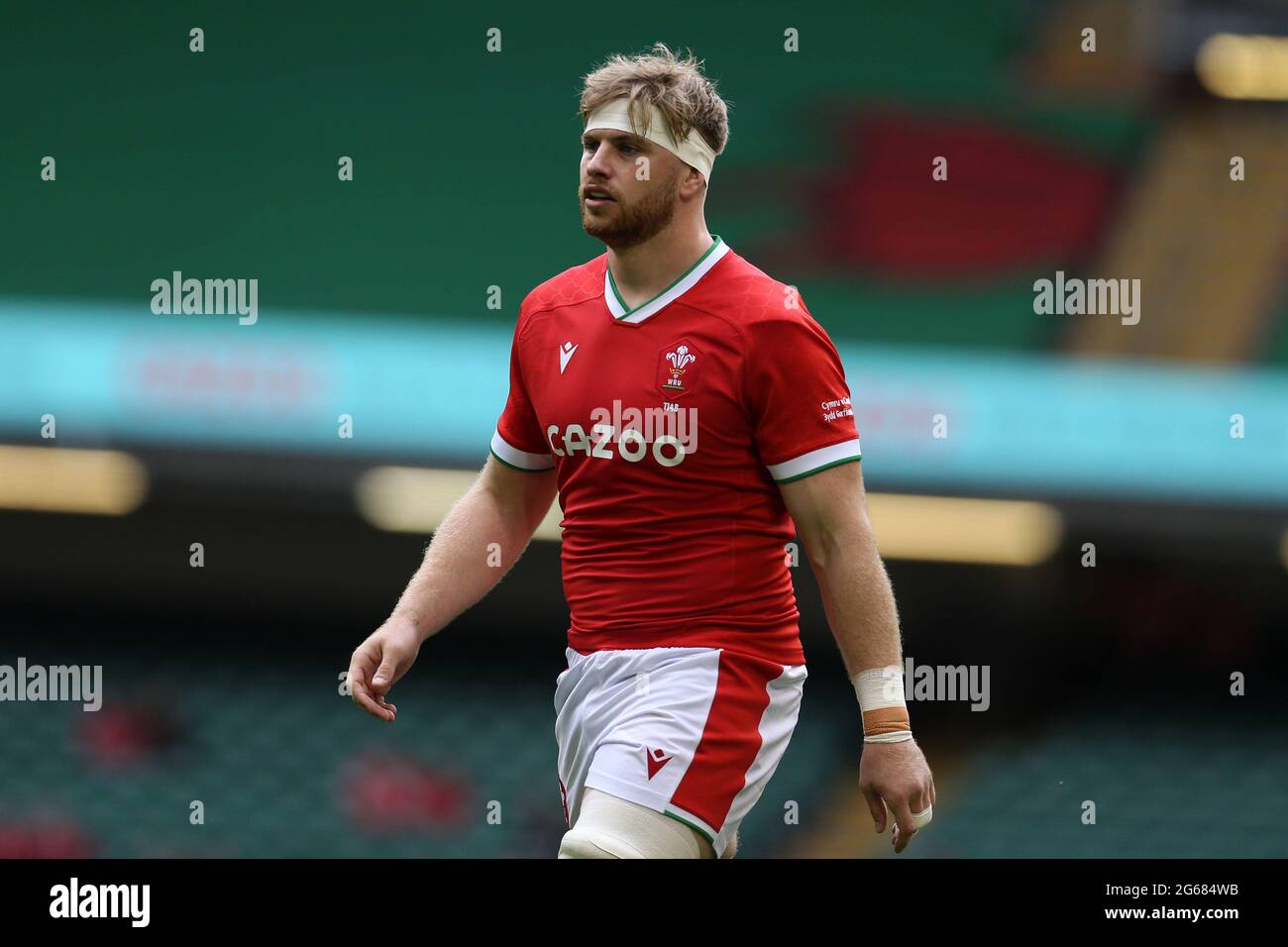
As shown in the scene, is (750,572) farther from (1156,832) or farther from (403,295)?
(1156,832)

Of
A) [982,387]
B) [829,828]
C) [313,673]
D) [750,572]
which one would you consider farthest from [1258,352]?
[750,572]

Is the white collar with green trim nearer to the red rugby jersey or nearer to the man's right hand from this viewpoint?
the red rugby jersey

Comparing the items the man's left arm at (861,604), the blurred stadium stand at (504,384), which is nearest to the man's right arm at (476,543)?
the man's left arm at (861,604)

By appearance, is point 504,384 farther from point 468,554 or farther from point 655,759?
point 655,759

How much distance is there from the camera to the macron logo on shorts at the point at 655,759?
10.9 feet

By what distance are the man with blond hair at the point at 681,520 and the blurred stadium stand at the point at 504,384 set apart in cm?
474

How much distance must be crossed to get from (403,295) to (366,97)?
1.00 m

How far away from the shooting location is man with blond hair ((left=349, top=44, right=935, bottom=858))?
336 centimetres

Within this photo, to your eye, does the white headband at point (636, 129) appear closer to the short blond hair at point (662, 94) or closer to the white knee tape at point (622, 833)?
the short blond hair at point (662, 94)

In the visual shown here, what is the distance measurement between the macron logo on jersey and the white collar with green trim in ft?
0.35

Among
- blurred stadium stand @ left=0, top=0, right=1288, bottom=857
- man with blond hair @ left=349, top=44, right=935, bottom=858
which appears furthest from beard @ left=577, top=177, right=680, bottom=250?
blurred stadium stand @ left=0, top=0, right=1288, bottom=857

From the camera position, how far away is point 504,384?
Answer: 843 centimetres

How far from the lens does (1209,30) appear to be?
350 inches

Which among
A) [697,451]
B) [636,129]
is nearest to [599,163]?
[636,129]
